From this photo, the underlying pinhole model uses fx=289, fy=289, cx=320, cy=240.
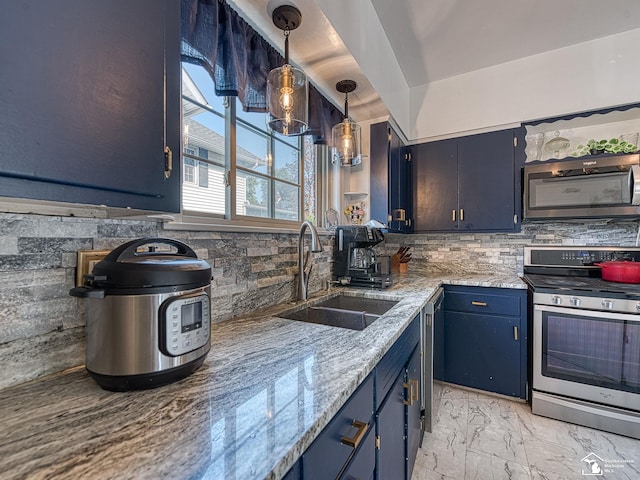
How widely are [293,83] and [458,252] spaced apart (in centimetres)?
244

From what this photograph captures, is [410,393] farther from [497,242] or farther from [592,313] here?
[497,242]

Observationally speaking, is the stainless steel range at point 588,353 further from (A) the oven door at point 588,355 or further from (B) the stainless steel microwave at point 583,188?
(B) the stainless steel microwave at point 583,188

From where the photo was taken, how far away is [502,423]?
1.97 m

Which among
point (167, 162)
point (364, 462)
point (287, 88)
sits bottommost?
point (364, 462)

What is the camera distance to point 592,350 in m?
1.90

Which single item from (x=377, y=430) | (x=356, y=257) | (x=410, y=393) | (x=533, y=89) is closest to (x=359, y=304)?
(x=356, y=257)

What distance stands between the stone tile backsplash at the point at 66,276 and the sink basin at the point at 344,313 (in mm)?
154

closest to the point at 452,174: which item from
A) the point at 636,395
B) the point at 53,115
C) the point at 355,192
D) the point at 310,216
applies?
the point at 355,192

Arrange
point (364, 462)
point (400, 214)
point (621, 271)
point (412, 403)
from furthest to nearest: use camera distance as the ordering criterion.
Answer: point (400, 214)
point (621, 271)
point (412, 403)
point (364, 462)

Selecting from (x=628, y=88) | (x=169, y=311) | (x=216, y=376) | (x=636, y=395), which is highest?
(x=628, y=88)

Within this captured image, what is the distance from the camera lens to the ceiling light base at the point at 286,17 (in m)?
1.19

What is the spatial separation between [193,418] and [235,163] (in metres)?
1.16

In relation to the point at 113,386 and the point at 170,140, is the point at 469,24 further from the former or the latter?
the point at 113,386

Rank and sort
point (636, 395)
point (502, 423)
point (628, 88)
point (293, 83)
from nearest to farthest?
point (293, 83) < point (636, 395) < point (502, 423) < point (628, 88)
